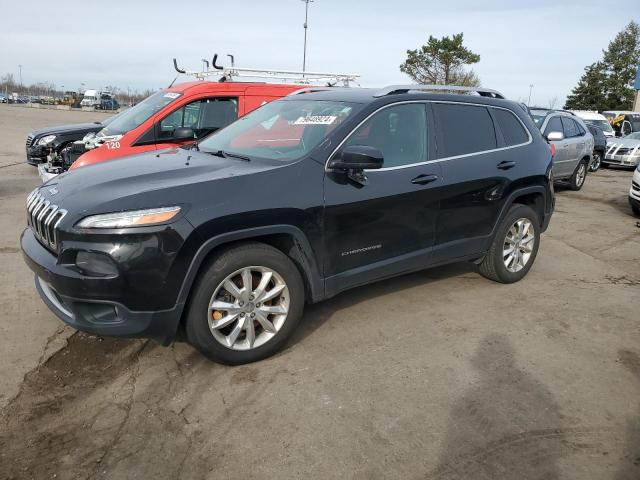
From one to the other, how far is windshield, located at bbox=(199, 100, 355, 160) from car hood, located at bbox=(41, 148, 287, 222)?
0.89 ft

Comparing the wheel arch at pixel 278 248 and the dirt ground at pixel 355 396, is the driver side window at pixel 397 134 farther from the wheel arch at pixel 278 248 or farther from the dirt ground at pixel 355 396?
the dirt ground at pixel 355 396

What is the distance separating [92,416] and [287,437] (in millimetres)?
1097

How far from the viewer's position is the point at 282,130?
416cm

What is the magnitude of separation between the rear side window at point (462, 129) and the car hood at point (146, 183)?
1.57 m

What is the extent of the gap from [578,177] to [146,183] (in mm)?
11374

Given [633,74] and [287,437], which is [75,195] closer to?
[287,437]

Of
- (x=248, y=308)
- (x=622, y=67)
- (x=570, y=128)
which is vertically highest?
(x=622, y=67)

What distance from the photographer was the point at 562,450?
2.71 m

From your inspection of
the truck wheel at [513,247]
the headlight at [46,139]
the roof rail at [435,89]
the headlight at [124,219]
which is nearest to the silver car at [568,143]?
the truck wheel at [513,247]

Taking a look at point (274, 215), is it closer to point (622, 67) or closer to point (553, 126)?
point (553, 126)

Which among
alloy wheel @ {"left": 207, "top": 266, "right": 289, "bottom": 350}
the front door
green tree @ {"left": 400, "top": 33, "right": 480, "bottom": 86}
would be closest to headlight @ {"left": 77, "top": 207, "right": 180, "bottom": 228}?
alloy wheel @ {"left": 207, "top": 266, "right": 289, "bottom": 350}

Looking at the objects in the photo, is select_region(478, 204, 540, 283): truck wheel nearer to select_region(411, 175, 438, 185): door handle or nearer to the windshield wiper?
select_region(411, 175, 438, 185): door handle

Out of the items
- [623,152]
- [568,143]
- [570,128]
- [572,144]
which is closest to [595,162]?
[623,152]

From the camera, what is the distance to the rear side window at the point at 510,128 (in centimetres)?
491
